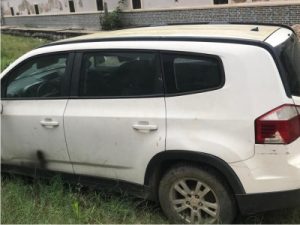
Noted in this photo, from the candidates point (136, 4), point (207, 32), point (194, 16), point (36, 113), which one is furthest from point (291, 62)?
point (136, 4)

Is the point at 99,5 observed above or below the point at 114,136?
below

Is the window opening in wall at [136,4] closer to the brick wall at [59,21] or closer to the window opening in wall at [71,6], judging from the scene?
the brick wall at [59,21]

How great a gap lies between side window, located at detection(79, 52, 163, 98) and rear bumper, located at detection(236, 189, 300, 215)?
104 cm

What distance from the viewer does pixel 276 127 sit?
3.46m

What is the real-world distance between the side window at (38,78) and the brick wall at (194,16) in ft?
43.3

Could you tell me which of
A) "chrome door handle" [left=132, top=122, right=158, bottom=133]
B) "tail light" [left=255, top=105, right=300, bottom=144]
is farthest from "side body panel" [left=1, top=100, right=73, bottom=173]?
"tail light" [left=255, top=105, right=300, bottom=144]

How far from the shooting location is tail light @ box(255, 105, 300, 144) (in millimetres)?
3467

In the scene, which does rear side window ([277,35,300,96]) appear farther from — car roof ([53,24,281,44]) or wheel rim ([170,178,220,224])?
wheel rim ([170,178,220,224])

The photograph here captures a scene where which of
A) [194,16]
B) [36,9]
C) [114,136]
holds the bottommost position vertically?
[36,9]

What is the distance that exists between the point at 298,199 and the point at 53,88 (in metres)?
2.32

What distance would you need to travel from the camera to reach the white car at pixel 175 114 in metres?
3.54

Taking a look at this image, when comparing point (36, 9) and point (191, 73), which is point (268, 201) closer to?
point (191, 73)

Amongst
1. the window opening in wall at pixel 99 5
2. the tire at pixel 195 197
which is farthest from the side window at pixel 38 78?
the window opening in wall at pixel 99 5

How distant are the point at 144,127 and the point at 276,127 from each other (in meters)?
1.01
